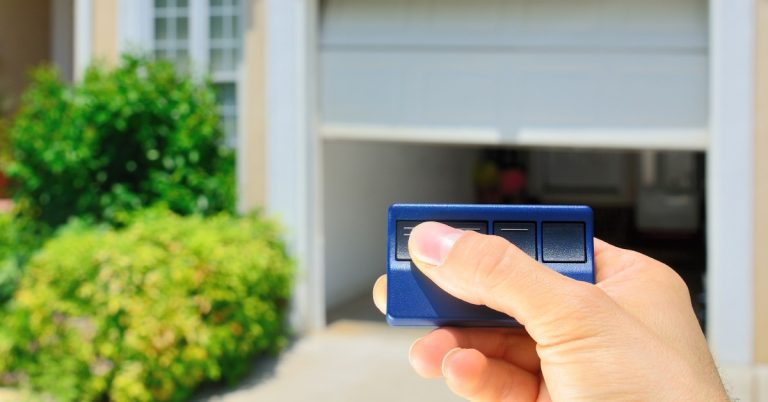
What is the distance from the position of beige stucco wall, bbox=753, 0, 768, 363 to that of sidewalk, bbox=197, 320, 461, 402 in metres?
2.34

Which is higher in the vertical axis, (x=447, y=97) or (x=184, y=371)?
(x=447, y=97)

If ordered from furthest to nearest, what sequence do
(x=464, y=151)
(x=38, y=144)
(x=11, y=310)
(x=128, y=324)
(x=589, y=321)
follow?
(x=464, y=151) < (x=38, y=144) < (x=11, y=310) < (x=128, y=324) < (x=589, y=321)

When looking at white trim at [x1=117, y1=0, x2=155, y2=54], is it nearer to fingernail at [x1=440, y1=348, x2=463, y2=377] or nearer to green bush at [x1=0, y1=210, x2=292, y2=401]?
green bush at [x1=0, y1=210, x2=292, y2=401]

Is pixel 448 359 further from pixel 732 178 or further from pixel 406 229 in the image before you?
pixel 732 178

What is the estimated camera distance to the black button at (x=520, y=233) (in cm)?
116

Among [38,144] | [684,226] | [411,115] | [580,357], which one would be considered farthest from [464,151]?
[580,357]

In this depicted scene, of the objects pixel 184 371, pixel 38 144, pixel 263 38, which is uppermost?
pixel 263 38

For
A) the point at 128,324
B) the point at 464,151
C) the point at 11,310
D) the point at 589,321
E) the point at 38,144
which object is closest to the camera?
the point at 589,321

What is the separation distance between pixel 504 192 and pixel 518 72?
8.12 m

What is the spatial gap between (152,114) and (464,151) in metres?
8.15

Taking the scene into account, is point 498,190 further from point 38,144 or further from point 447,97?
point 38,144

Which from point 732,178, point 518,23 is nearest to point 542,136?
point 518,23

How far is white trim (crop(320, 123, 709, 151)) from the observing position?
6531 mm

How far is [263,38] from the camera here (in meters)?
7.10
